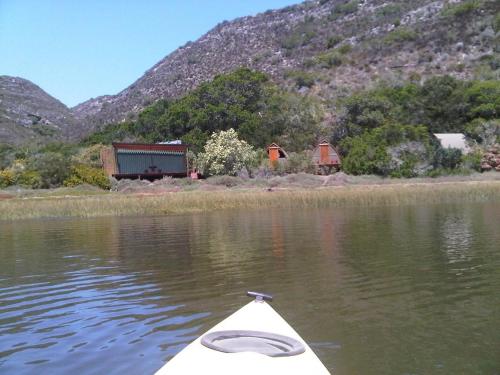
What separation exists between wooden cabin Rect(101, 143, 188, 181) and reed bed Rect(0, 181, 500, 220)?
22.3 metres

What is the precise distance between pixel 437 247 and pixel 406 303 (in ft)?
22.5

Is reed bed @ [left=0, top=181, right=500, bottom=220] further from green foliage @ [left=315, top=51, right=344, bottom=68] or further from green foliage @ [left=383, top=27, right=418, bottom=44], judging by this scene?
green foliage @ [left=383, top=27, right=418, bottom=44]

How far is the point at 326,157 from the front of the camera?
60.8 metres

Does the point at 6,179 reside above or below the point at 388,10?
below

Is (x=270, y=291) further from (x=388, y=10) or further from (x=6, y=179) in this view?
(x=388, y=10)

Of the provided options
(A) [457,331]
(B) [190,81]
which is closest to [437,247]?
(A) [457,331]

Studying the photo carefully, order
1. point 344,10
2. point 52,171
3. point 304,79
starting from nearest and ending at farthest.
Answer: point 52,171
point 304,79
point 344,10

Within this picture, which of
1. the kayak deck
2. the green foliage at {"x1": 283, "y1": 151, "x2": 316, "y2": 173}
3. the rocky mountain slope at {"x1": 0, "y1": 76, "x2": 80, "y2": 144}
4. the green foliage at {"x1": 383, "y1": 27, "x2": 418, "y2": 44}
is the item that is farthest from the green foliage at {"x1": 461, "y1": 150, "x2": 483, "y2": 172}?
the rocky mountain slope at {"x1": 0, "y1": 76, "x2": 80, "y2": 144}

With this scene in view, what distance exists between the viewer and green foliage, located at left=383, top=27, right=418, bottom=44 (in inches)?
4355

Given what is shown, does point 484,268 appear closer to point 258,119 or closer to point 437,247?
point 437,247

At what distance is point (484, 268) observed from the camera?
13797 mm

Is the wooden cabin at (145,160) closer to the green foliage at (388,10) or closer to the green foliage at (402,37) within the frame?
the green foliage at (402,37)

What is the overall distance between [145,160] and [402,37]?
6837cm

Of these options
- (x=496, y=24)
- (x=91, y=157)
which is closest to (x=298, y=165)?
(x=91, y=157)
